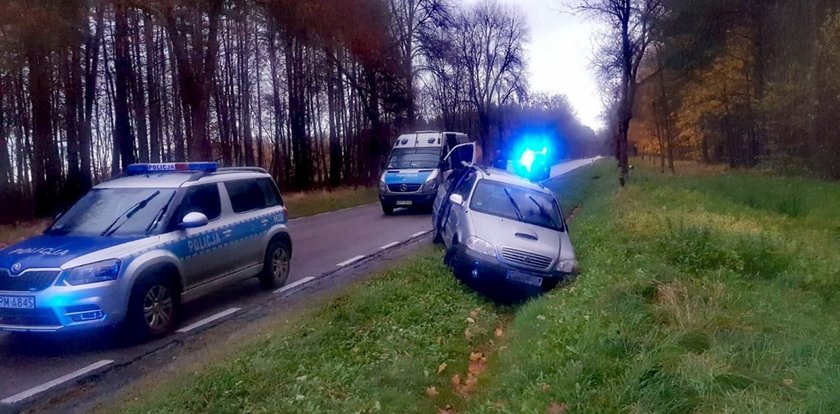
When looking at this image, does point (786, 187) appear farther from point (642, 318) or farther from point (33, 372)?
point (33, 372)

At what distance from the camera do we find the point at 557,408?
5141 millimetres

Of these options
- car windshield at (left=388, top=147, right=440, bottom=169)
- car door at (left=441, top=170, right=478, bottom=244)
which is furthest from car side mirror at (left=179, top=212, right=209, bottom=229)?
car windshield at (left=388, top=147, right=440, bottom=169)

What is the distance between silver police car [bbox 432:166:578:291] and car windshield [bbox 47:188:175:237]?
4.19 m

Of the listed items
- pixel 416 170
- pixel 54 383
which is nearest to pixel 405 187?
pixel 416 170

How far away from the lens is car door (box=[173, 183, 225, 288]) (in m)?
8.53

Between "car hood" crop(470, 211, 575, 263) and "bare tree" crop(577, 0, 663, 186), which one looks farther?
"bare tree" crop(577, 0, 663, 186)

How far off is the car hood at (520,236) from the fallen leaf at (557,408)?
16.2 feet

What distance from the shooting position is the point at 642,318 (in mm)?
6879

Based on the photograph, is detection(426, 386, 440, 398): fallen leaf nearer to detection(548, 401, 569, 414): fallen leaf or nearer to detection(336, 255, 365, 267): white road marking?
detection(548, 401, 569, 414): fallen leaf

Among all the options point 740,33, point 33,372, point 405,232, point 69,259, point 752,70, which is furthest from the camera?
point 752,70

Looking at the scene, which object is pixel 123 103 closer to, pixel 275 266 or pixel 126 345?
pixel 275 266

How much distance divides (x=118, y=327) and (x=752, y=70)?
3501 centimetres

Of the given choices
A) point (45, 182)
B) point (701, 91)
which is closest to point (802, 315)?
point (45, 182)

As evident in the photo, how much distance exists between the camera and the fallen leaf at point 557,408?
5.09 metres
